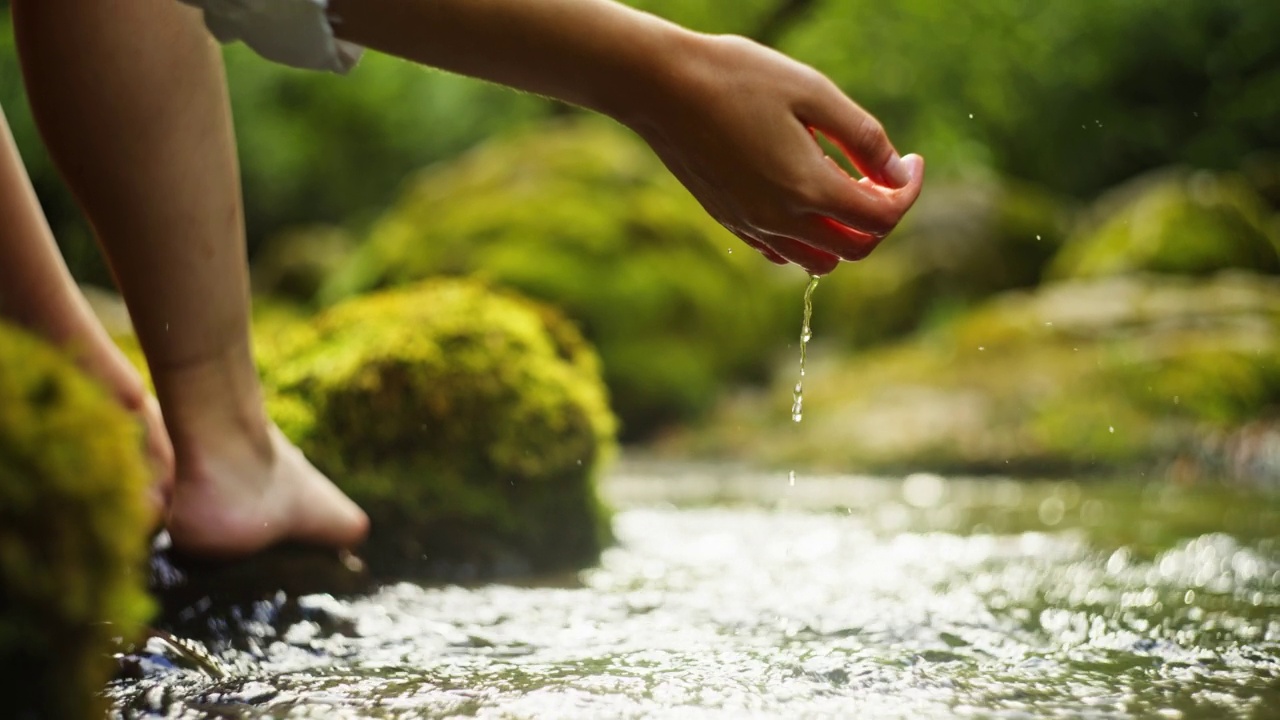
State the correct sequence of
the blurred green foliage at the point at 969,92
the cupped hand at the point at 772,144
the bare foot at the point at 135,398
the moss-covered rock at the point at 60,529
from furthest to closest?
the blurred green foliage at the point at 969,92, the bare foot at the point at 135,398, the cupped hand at the point at 772,144, the moss-covered rock at the point at 60,529

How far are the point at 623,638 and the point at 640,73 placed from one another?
958mm

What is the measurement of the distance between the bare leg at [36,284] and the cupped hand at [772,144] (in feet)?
3.81

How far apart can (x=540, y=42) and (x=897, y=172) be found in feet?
1.61

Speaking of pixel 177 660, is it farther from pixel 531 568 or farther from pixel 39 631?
pixel 531 568

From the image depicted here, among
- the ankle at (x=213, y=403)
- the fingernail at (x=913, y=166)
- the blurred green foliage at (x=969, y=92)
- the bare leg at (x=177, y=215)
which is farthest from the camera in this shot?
the blurred green foliage at (x=969, y=92)

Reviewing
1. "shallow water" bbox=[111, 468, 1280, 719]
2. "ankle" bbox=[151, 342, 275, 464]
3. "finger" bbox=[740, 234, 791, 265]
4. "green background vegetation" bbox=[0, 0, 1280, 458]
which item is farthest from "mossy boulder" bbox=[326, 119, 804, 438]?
"finger" bbox=[740, 234, 791, 265]

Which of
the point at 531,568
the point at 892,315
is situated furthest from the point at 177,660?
the point at 892,315

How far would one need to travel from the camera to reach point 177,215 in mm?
1884

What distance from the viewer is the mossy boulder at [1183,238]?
396 inches

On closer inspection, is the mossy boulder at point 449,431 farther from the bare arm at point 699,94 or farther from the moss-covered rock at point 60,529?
the moss-covered rock at point 60,529

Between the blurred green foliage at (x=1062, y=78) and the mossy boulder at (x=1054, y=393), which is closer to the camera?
the mossy boulder at (x=1054, y=393)

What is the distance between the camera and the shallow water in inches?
56.0

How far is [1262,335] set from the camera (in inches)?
288

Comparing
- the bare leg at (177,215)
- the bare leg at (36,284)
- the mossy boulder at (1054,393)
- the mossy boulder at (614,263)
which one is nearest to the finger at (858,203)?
the bare leg at (177,215)
